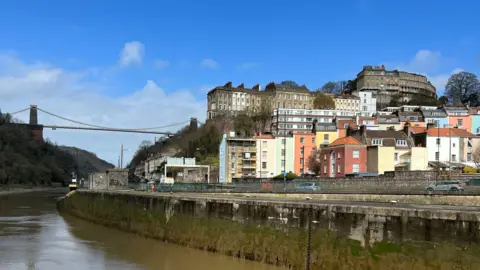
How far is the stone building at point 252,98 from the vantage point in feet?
431

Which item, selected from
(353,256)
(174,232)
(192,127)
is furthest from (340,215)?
(192,127)

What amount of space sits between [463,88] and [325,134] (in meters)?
71.4

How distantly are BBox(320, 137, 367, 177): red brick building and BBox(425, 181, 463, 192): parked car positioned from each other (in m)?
24.5

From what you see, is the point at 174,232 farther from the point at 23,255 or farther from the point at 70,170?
the point at 70,170

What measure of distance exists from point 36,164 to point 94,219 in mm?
117457

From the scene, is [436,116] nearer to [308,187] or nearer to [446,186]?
[308,187]

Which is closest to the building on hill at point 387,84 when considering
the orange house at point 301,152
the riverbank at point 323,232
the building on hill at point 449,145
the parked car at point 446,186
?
the orange house at point 301,152

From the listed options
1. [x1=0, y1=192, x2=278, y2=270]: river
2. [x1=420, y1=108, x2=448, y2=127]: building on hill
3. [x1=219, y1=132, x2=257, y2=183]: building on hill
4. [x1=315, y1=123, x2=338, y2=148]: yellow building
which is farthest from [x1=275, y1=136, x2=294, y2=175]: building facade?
[x1=0, y1=192, x2=278, y2=270]: river

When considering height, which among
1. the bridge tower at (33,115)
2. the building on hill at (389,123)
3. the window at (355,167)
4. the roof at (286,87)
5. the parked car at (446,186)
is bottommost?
the parked car at (446,186)

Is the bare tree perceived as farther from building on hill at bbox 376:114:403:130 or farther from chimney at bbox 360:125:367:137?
building on hill at bbox 376:114:403:130

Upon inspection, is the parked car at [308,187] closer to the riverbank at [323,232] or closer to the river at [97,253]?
the river at [97,253]

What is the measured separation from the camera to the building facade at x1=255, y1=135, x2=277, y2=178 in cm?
7275

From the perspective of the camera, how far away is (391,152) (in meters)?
58.9

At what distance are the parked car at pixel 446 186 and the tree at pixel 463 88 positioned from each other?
329 feet
